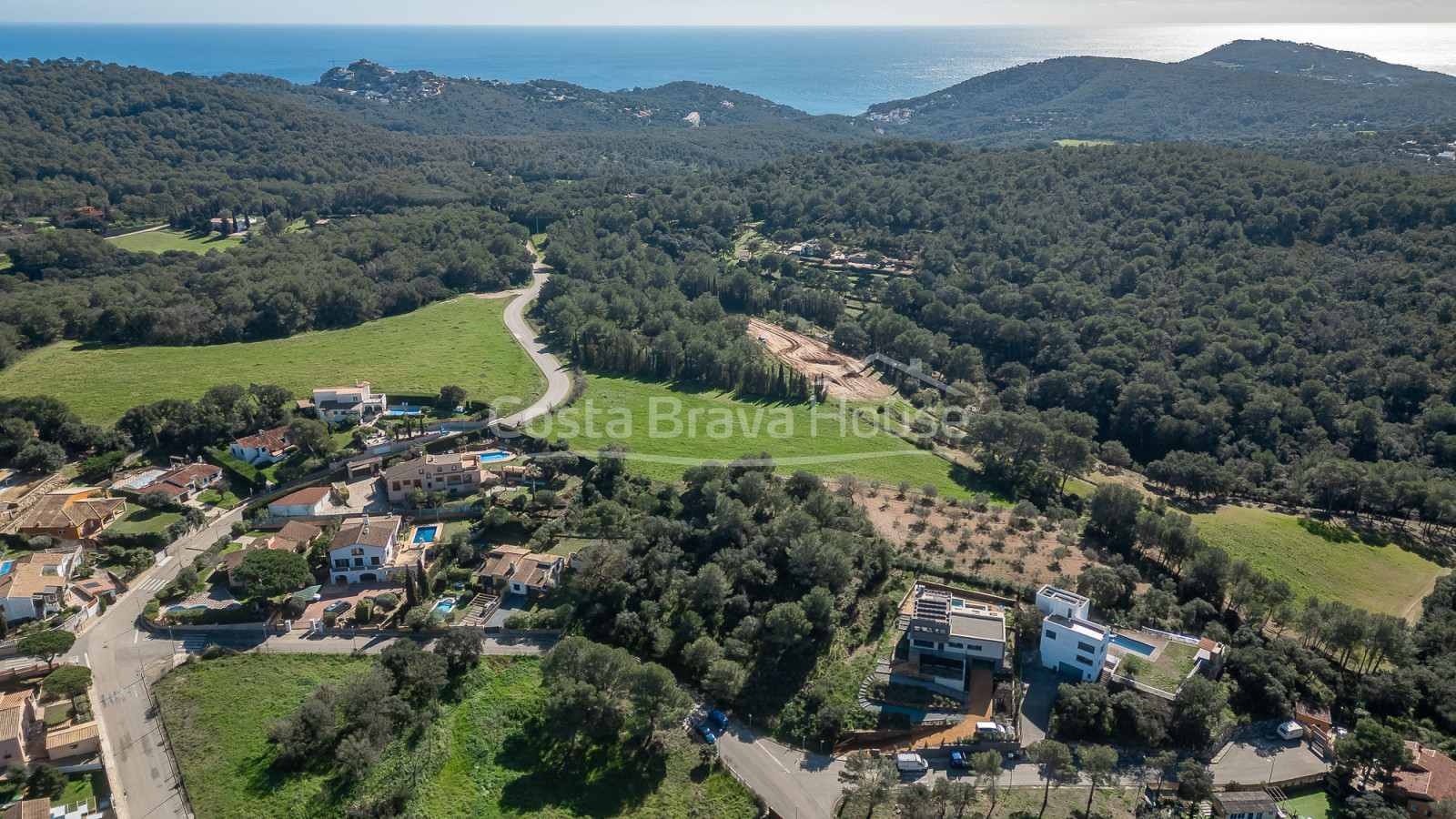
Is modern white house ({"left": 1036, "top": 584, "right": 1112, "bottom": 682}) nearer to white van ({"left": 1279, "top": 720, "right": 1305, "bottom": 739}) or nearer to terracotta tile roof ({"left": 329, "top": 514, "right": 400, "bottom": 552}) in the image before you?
white van ({"left": 1279, "top": 720, "right": 1305, "bottom": 739})

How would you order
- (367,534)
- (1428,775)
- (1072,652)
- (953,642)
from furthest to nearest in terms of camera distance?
1. (367,534)
2. (953,642)
3. (1072,652)
4. (1428,775)

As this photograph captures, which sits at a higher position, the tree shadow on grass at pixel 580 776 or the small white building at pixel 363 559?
the small white building at pixel 363 559

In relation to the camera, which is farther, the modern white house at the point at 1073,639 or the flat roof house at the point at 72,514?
the flat roof house at the point at 72,514

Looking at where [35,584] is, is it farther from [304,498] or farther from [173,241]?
[173,241]

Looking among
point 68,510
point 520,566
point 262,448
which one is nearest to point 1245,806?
point 520,566

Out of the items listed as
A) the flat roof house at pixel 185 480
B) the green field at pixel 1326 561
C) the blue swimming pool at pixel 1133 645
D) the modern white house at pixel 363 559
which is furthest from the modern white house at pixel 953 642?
the flat roof house at pixel 185 480

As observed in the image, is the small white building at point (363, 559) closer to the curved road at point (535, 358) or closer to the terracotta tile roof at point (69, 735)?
the terracotta tile roof at point (69, 735)
